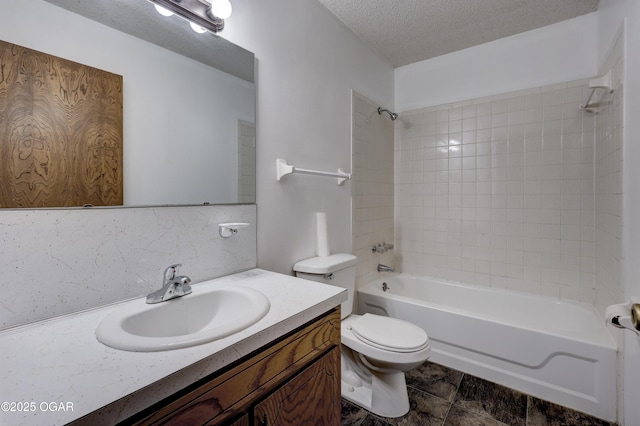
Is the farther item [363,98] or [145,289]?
[363,98]

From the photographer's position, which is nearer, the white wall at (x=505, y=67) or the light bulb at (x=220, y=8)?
the light bulb at (x=220, y=8)

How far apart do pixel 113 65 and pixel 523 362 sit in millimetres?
2473

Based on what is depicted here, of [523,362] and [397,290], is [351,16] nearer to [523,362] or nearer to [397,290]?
[397,290]

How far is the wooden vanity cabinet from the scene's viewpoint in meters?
0.61

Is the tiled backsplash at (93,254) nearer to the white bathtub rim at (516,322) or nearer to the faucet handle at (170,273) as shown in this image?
the faucet handle at (170,273)

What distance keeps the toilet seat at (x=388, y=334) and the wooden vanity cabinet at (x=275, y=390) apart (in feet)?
1.63

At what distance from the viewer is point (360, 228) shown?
2.29 meters

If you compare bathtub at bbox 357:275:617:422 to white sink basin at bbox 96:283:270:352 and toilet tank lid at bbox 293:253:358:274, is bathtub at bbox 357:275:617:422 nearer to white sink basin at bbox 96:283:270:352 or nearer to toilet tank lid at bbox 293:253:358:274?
toilet tank lid at bbox 293:253:358:274

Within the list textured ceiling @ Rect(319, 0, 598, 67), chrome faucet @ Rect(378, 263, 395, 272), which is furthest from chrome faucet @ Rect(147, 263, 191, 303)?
textured ceiling @ Rect(319, 0, 598, 67)

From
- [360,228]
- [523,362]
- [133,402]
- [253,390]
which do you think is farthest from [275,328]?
[523,362]

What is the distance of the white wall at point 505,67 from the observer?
2029mm

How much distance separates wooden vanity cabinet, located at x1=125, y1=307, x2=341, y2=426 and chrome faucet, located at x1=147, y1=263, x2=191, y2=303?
427mm

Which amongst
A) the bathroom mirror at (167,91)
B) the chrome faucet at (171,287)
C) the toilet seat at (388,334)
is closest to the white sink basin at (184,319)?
the chrome faucet at (171,287)

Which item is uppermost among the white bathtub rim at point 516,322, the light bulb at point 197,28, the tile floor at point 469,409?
the light bulb at point 197,28
